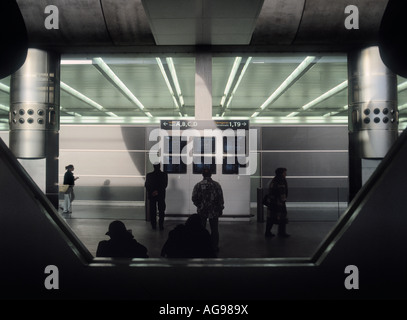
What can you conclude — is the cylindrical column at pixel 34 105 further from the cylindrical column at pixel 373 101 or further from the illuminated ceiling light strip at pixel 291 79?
the illuminated ceiling light strip at pixel 291 79

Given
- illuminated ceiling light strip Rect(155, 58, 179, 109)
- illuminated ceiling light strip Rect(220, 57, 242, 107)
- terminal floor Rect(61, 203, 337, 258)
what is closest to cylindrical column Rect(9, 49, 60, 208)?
terminal floor Rect(61, 203, 337, 258)

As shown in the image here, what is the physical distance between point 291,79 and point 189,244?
27.2ft

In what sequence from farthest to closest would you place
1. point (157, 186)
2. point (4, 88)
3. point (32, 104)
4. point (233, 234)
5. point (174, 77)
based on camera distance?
point (4, 88) < point (174, 77) < point (157, 186) < point (233, 234) < point (32, 104)

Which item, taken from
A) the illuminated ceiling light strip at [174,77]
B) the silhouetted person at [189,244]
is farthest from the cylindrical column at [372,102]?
the illuminated ceiling light strip at [174,77]

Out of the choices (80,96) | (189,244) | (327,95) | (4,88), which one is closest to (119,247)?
(189,244)

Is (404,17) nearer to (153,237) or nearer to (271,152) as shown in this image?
(153,237)

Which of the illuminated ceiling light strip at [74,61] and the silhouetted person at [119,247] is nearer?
the silhouetted person at [119,247]

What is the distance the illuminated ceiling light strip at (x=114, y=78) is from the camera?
7.83 meters

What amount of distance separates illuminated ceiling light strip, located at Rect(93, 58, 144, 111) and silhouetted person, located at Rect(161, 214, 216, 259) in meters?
6.47

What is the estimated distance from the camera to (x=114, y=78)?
30.4 feet

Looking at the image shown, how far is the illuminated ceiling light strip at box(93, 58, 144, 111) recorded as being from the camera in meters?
7.83

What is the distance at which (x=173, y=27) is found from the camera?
484 centimetres

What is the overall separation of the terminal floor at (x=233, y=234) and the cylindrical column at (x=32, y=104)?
232 cm

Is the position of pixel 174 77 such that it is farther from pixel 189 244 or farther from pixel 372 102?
pixel 189 244
